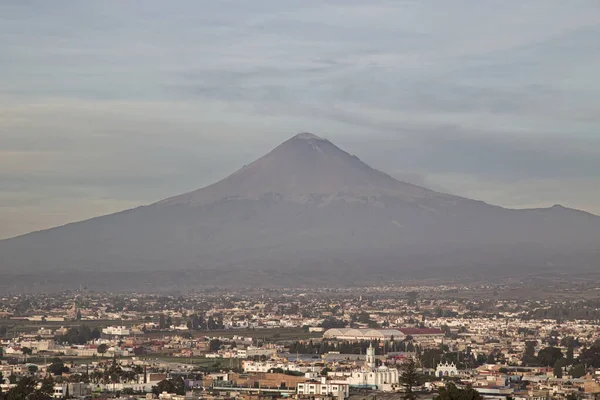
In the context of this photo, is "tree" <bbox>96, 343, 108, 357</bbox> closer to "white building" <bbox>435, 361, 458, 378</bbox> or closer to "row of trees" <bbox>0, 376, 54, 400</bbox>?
"white building" <bbox>435, 361, 458, 378</bbox>

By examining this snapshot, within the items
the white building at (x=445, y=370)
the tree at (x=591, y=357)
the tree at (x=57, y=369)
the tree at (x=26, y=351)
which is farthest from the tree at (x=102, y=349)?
the tree at (x=591, y=357)

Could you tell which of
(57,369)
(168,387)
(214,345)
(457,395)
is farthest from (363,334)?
(457,395)

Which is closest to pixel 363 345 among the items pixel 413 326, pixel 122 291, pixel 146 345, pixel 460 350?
pixel 460 350

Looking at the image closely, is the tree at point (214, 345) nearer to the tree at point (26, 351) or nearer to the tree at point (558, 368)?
the tree at point (26, 351)

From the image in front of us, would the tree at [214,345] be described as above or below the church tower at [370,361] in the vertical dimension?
above

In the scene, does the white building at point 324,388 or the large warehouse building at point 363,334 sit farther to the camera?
the large warehouse building at point 363,334

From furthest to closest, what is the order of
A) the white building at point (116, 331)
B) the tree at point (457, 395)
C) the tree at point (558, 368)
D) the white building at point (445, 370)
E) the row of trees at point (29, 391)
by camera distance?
the white building at point (116, 331), the white building at point (445, 370), the tree at point (558, 368), the row of trees at point (29, 391), the tree at point (457, 395)

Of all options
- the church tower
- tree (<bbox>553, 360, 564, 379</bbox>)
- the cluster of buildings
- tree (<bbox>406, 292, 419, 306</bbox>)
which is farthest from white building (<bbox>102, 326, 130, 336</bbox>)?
tree (<bbox>406, 292, 419, 306</bbox>)

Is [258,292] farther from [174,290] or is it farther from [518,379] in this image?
[518,379]
